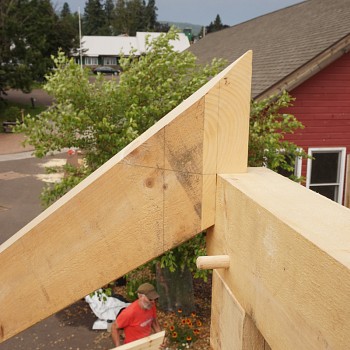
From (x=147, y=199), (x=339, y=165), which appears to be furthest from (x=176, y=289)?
(x=147, y=199)

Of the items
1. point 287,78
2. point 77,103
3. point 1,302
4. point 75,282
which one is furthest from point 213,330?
point 287,78

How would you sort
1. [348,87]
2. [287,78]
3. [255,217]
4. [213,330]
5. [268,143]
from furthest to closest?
[348,87], [287,78], [268,143], [213,330], [255,217]

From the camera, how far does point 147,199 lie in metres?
0.92

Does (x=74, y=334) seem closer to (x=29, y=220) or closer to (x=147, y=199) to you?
(x=29, y=220)

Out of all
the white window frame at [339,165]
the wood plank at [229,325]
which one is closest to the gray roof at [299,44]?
the white window frame at [339,165]

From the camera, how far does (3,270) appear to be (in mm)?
1041

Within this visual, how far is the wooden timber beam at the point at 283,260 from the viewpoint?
576 millimetres

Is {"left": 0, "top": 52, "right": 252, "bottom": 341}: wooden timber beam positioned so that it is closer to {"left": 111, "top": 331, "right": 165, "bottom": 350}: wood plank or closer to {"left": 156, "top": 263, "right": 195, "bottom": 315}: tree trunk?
{"left": 111, "top": 331, "right": 165, "bottom": 350}: wood plank

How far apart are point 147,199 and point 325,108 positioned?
7978mm

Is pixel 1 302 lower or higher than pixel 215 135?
lower

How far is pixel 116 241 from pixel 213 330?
1.41 feet

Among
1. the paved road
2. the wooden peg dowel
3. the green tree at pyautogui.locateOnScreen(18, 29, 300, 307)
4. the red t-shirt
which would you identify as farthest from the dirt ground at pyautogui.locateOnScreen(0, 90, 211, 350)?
the wooden peg dowel

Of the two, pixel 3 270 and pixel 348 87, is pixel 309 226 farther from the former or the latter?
pixel 348 87

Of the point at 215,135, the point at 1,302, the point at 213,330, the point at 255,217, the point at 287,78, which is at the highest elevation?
the point at 287,78
